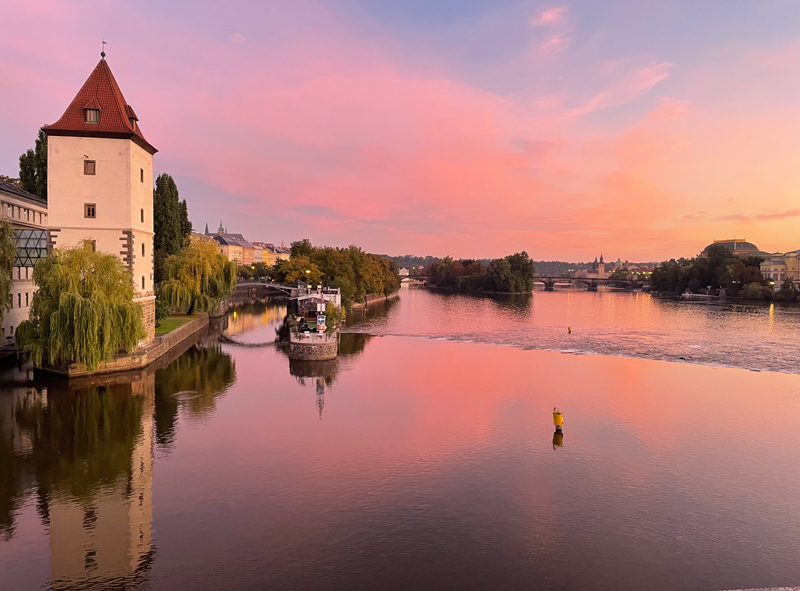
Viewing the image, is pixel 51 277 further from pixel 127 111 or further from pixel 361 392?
pixel 361 392

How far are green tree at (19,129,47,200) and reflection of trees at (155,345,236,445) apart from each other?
21704 mm

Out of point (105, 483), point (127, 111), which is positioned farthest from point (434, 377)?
point (127, 111)

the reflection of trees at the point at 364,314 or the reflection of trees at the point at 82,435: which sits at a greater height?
the reflection of trees at the point at 364,314

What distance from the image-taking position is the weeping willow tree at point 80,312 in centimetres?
2553

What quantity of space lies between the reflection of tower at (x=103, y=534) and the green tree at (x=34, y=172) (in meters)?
40.6

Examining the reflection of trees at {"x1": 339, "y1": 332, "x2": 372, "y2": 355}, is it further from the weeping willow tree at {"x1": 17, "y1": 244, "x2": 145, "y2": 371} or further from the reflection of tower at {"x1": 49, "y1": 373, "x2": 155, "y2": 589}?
the reflection of tower at {"x1": 49, "y1": 373, "x2": 155, "y2": 589}

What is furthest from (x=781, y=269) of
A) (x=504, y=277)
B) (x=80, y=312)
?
(x=80, y=312)

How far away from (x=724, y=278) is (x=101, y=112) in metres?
111

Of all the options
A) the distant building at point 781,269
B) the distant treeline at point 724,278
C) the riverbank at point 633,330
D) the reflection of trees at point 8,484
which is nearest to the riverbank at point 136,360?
the reflection of trees at point 8,484

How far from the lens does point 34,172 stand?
47.5m

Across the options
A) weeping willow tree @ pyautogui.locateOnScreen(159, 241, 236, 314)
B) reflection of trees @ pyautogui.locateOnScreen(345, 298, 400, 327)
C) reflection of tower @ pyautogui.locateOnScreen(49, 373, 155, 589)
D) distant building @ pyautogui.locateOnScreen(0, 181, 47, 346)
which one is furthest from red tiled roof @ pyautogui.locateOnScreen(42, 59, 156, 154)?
reflection of trees @ pyautogui.locateOnScreen(345, 298, 400, 327)

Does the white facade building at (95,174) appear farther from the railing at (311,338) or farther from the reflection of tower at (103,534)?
the reflection of tower at (103,534)

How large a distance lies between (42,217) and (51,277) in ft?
61.7

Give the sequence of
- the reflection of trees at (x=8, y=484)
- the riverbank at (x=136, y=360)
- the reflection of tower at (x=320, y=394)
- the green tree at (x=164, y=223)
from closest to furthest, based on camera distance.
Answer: the reflection of trees at (x=8, y=484)
the reflection of tower at (x=320, y=394)
the riverbank at (x=136, y=360)
the green tree at (x=164, y=223)
